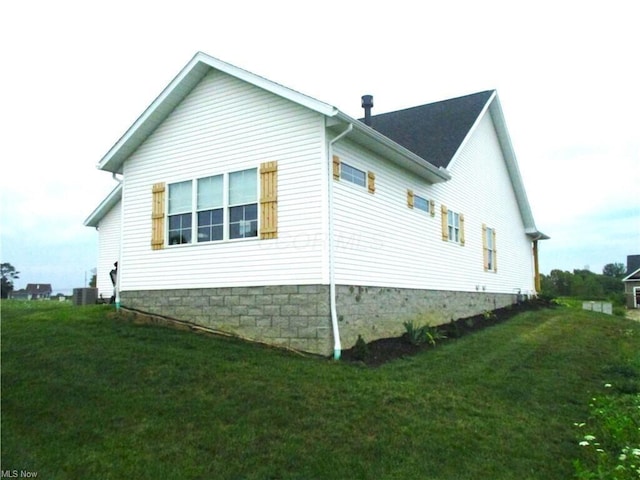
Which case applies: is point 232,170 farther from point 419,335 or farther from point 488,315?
point 488,315

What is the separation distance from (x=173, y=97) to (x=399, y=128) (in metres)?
7.76

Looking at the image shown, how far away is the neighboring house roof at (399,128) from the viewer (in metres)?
9.78

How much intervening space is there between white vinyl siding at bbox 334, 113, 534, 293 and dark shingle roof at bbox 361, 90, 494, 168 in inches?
22.0

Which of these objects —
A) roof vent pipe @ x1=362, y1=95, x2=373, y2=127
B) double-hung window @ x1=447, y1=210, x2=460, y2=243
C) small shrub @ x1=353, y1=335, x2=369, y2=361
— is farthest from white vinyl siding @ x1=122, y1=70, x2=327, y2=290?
double-hung window @ x1=447, y1=210, x2=460, y2=243

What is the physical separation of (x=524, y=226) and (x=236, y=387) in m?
18.5

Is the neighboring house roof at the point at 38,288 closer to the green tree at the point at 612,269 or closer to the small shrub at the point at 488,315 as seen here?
the small shrub at the point at 488,315

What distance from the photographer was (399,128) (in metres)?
16.7

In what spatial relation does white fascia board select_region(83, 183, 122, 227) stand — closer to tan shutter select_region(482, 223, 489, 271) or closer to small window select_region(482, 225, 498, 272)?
tan shutter select_region(482, 223, 489, 271)

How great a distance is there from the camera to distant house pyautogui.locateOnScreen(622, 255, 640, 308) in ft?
137

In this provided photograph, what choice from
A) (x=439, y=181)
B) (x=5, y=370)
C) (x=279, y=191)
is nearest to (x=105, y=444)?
(x=5, y=370)

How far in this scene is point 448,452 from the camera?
5414mm

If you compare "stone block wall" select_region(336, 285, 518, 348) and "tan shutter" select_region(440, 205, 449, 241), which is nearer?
"stone block wall" select_region(336, 285, 518, 348)

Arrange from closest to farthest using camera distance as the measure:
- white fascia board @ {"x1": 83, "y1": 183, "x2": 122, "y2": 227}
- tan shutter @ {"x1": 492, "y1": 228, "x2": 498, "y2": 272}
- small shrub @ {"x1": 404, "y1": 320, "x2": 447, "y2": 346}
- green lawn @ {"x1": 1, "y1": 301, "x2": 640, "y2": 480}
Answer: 1. green lawn @ {"x1": 1, "y1": 301, "x2": 640, "y2": 480}
2. small shrub @ {"x1": 404, "y1": 320, "x2": 447, "y2": 346}
3. tan shutter @ {"x1": 492, "y1": 228, "x2": 498, "y2": 272}
4. white fascia board @ {"x1": 83, "y1": 183, "x2": 122, "y2": 227}

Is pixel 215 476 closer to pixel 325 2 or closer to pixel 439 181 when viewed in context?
pixel 325 2
